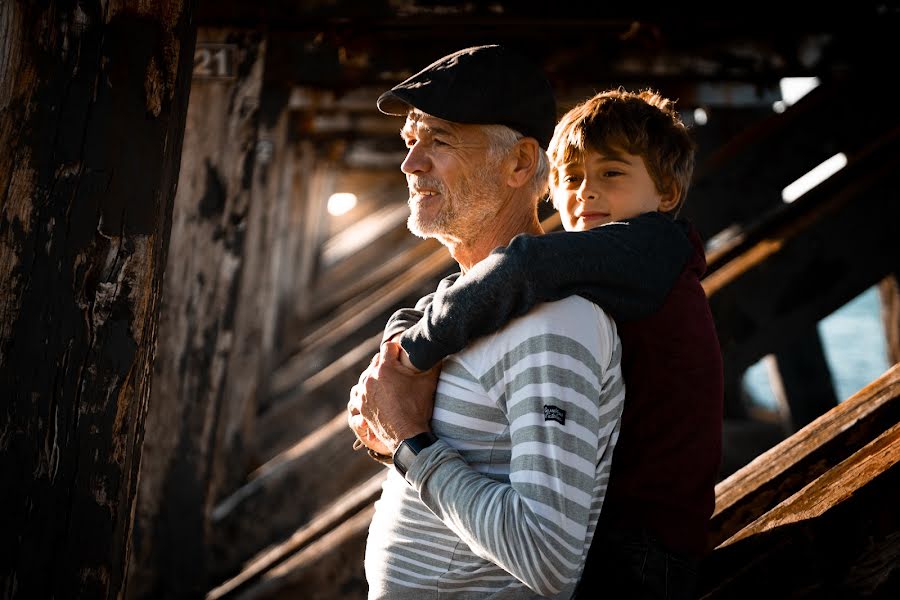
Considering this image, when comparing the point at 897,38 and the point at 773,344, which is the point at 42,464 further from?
the point at 897,38

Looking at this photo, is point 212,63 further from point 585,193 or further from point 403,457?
point 403,457

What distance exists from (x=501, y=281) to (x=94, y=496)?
87cm

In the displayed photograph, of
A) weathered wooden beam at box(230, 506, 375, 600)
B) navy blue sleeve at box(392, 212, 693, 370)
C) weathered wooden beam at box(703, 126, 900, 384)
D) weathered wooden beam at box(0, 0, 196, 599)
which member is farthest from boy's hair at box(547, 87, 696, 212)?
weathered wooden beam at box(230, 506, 375, 600)

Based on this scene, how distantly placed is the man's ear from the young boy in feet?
1.00

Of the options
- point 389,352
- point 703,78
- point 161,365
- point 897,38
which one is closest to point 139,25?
point 389,352

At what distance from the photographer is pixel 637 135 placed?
1.62m

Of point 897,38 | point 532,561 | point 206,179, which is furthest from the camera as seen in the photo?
point 897,38

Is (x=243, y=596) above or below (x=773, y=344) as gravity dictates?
below

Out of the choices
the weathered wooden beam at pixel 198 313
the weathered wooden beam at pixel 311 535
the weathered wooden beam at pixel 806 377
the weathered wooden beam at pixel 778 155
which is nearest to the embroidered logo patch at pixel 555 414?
the weathered wooden beam at pixel 311 535

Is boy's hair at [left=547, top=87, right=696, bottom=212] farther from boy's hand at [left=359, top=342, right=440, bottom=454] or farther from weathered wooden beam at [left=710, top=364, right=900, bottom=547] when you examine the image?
weathered wooden beam at [left=710, top=364, right=900, bottom=547]

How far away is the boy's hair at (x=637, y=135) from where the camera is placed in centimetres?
163

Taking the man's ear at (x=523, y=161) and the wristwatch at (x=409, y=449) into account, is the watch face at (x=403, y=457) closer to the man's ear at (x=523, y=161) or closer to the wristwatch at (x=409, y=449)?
the wristwatch at (x=409, y=449)

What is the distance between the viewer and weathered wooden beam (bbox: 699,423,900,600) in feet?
4.41

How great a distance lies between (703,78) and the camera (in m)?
3.92
